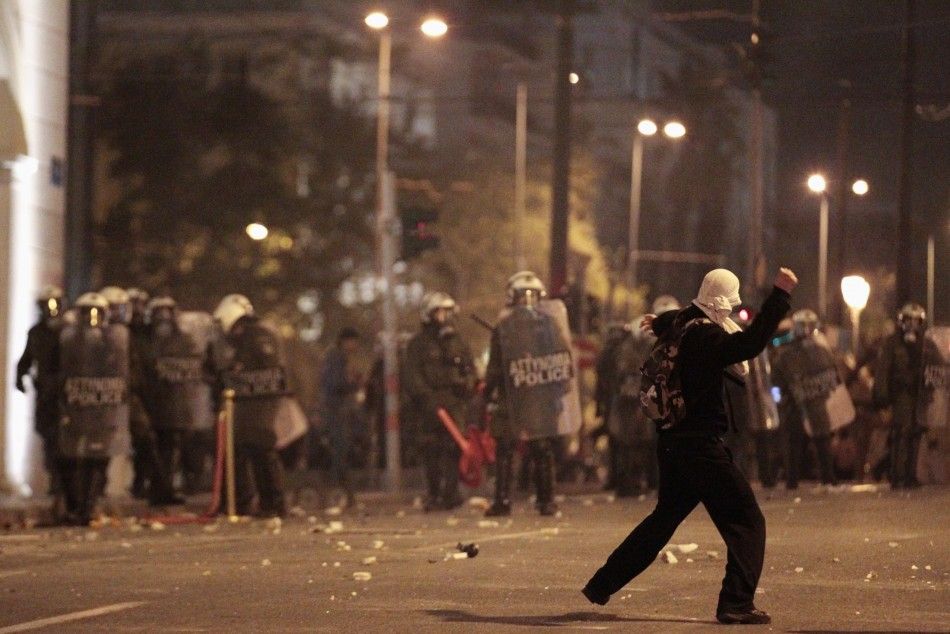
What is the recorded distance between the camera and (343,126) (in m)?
59.3

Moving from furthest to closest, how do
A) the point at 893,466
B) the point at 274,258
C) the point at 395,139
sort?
the point at 395,139 → the point at 274,258 → the point at 893,466

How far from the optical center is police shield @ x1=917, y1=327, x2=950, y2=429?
23.1m

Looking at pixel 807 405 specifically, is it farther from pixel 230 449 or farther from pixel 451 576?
pixel 451 576

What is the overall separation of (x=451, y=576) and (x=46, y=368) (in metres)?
8.26

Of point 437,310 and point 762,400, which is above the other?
point 437,310

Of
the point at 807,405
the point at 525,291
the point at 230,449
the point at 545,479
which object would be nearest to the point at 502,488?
the point at 545,479

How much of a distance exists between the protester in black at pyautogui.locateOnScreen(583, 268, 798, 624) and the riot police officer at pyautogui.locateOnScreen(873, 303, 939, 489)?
13.4 metres

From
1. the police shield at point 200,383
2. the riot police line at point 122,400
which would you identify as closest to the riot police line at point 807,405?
the riot police line at point 122,400

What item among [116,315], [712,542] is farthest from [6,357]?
[712,542]

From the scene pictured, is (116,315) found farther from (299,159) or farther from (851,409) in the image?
(299,159)

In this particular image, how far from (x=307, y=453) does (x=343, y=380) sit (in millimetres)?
7982

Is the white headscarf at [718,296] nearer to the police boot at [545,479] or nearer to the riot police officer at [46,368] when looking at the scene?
the police boot at [545,479]

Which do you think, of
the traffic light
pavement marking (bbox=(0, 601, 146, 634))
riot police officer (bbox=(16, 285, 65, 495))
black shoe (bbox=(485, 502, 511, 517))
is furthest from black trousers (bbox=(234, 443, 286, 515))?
pavement marking (bbox=(0, 601, 146, 634))

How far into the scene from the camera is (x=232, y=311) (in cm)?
2167
